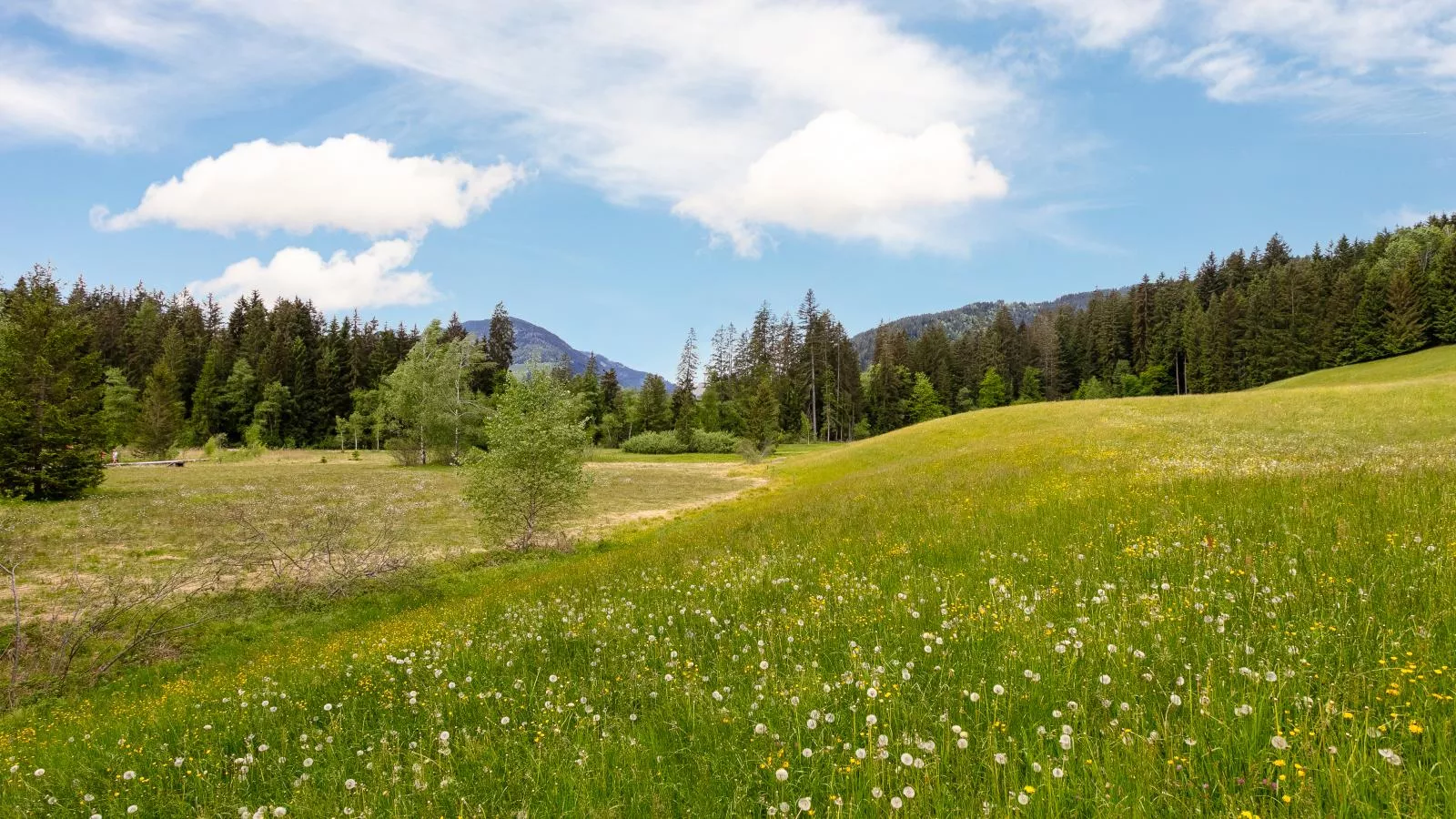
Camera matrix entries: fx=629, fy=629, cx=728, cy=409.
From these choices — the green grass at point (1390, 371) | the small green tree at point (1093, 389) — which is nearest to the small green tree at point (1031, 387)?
the small green tree at point (1093, 389)

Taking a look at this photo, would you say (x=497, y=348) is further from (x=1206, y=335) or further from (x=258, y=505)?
(x=1206, y=335)

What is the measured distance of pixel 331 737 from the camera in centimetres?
527

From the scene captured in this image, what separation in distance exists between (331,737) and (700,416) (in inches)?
4045

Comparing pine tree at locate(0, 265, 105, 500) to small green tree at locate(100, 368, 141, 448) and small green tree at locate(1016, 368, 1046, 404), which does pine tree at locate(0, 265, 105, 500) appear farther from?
small green tree at locate(1016, 368, 1046, 404)

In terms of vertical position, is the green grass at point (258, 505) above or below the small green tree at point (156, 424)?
below

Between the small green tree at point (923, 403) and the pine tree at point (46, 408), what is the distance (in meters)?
115

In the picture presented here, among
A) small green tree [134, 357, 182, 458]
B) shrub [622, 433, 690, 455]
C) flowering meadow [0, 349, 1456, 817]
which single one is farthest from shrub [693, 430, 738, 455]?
flowering meadow [0, 349, 1456, 817]

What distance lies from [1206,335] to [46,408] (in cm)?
13585

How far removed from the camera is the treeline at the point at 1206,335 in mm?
87688

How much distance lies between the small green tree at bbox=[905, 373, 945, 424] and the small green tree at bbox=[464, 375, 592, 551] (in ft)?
357

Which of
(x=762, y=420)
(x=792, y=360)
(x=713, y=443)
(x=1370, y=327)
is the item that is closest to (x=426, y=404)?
(x=713, y=443)

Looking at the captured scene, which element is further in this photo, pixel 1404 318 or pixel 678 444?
pixel 678 444

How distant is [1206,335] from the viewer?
104m

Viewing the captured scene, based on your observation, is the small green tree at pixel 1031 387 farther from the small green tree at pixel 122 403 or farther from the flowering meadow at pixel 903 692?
the small green tree at pixel 122 403
